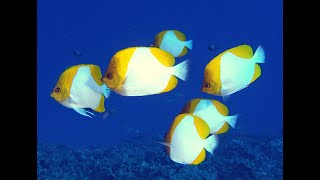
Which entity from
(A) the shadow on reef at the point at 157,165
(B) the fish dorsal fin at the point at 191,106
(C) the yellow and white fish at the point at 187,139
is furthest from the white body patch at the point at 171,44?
(A) the shadow on reef at the point at 157,165

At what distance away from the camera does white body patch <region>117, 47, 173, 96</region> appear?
99.0 inches

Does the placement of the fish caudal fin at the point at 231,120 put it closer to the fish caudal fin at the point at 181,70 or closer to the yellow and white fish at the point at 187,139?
the yellow and white fish at the point at 187,139

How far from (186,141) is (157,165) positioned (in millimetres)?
5746

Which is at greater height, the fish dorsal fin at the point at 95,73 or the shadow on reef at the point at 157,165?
the fish dorsal fin at the point at 95,73

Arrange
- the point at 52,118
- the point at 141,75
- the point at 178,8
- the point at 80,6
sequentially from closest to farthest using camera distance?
the point at 141,75, the point at 52,118, the point at 80,6, the point at 178,8

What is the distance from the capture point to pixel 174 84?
2.58 metres

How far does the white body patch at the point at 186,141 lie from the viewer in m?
2.76

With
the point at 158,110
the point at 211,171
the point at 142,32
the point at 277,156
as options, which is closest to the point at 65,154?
the point at 211,171

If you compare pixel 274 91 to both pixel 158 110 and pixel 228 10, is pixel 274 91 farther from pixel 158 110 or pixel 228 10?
pixel 158 110

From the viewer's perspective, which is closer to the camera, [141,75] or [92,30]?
[141,75]

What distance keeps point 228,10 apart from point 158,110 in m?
36.8

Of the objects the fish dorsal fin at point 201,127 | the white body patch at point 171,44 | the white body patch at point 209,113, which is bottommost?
the fish dorsal fin at point 201,127

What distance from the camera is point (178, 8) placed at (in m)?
66.9

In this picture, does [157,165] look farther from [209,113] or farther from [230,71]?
[230,71]
